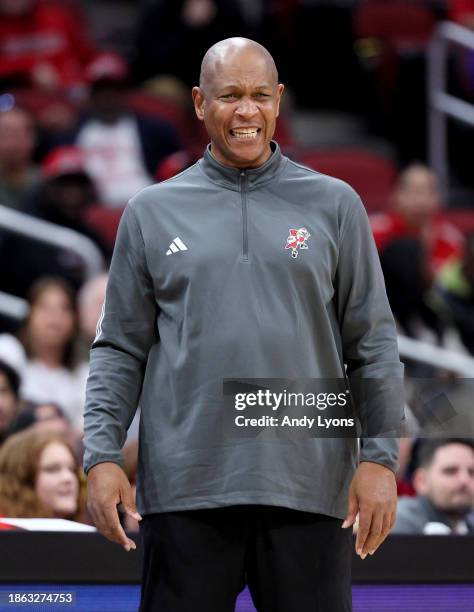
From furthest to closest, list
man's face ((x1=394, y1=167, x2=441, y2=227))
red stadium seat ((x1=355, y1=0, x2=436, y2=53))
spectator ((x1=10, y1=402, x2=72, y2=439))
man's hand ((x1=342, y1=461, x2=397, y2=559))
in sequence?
red stadium seat ((x1=355, y1=0, x2=436, y2=53)) < man's face ((x1=394, y1=167, x2=441, y2=227)) < spectator ((x1=10, y1=402, x2=72, y2=439)) < man's hand ((x1=342, y1=461, x2=397, y2=559))

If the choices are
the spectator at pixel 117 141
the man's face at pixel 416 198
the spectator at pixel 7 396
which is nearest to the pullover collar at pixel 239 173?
the spectator at pixel 7 396

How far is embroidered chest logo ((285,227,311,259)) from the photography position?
8.18 ft

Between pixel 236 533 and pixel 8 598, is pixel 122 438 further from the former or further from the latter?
pixel 8 598

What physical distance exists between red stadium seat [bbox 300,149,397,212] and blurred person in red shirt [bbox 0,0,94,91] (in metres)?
1.62

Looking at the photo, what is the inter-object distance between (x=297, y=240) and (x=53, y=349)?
3634 millimetres

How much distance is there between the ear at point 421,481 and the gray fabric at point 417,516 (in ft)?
0.99

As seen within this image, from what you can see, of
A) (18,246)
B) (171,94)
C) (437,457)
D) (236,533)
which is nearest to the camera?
(236,533)

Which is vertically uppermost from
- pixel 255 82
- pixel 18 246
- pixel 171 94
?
pixel 171 94

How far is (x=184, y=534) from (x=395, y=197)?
5.12 meters

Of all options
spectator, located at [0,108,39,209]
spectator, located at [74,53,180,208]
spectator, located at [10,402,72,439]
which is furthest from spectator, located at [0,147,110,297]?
spectator, located at [10,402,72,439]

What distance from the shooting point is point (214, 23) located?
855cm

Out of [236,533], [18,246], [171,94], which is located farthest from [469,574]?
[171,94]

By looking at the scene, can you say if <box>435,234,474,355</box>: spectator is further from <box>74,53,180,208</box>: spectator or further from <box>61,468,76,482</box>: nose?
<box>61,468,76,482</box>: nose

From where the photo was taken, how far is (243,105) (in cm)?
253
